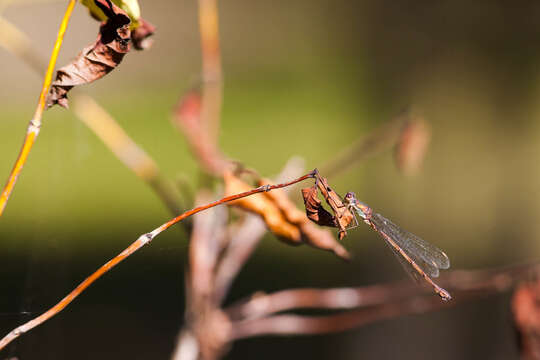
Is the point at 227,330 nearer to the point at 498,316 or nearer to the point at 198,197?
the point at 198,197

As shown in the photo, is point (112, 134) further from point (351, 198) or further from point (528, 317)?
point (528, 317)

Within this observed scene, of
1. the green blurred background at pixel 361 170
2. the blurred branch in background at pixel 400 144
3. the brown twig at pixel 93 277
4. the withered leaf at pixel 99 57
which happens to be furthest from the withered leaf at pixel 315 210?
the green blurred background at pixel 361 170

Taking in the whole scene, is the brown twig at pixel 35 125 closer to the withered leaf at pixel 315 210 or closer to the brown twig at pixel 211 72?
the withered leaf at pixel 315 210

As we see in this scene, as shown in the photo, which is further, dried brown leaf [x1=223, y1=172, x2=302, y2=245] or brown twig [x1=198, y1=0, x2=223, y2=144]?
brown twig [x1=198, y1=0, x2=223, y2=144]

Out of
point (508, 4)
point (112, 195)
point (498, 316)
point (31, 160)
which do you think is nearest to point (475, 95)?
point (508, 4)

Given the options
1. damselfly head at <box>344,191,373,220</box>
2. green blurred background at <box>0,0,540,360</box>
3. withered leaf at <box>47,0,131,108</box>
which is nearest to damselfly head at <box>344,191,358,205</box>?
damselfly head at <box>344,191,373,220</box>

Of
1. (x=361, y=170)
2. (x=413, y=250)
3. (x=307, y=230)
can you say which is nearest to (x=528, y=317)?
(x=413, y=250)

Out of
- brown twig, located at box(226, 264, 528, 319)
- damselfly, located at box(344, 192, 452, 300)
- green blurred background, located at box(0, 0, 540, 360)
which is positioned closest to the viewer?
damselfly, located at box(344, 192, 452, 300)

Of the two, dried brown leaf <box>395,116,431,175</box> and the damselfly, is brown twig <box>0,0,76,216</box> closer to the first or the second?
the damselfly
